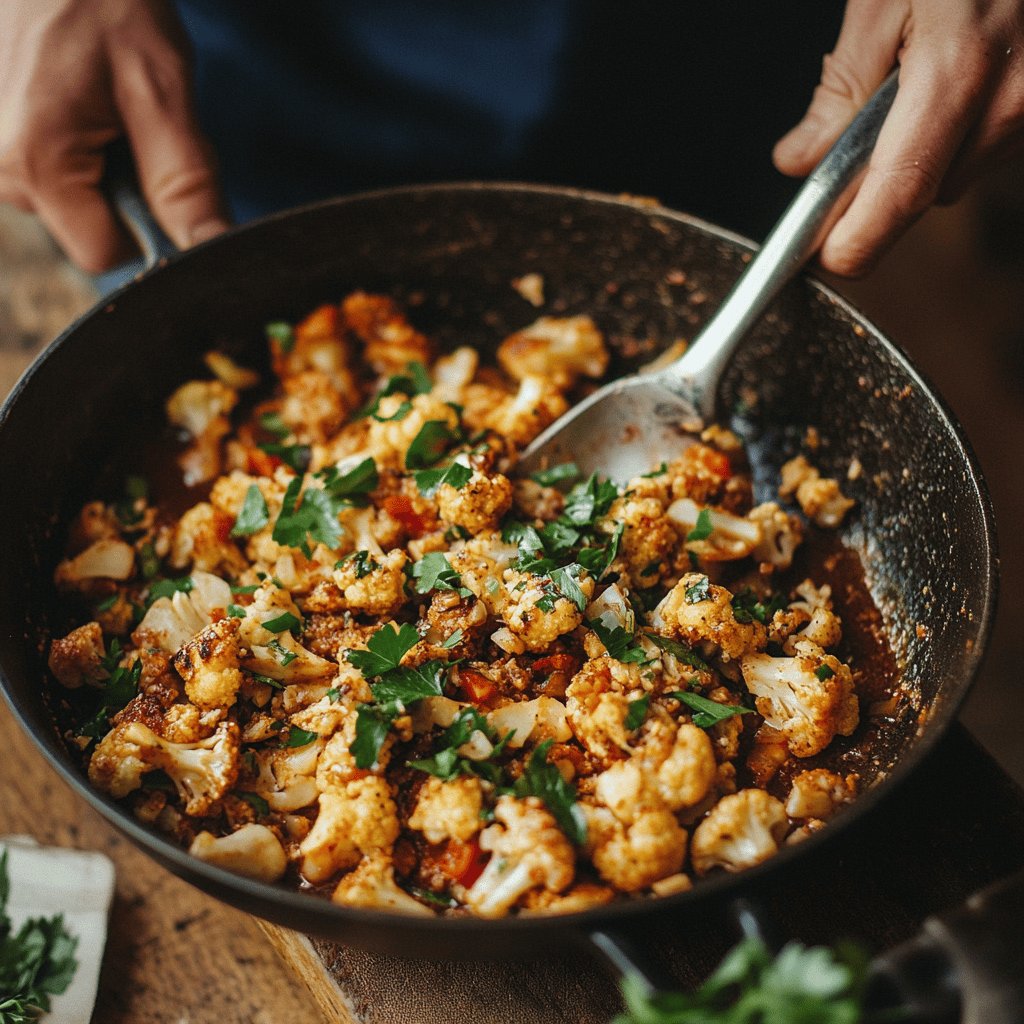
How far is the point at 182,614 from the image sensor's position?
174 cm

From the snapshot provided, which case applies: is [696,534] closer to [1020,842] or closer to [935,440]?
[935,440]

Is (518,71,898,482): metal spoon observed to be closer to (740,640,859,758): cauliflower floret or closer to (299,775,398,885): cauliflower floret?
(740,640,859,758): cauliflower floret

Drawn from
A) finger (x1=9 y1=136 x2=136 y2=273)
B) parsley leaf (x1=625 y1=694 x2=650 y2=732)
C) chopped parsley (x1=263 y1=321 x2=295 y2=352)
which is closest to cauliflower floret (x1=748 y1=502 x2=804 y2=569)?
parsley leaf (x1=625 y1=694 x2=650 y2=732)

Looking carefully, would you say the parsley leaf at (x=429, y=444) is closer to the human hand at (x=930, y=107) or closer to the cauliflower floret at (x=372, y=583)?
Result: the cauliflower floret at (x=372, y=583)

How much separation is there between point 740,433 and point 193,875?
1456 mm

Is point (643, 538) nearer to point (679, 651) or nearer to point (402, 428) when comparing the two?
point (679, 651)

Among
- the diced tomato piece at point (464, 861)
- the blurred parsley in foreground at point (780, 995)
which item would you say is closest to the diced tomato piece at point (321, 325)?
the diced tomato piece at point (464, 861)

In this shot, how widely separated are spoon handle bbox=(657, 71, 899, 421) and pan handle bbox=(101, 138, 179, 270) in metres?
1.15

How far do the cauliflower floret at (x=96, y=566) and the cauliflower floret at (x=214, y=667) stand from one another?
0.37 metres

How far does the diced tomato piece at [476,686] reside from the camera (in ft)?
5.21

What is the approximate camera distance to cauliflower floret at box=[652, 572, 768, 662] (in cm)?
161

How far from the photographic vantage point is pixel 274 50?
8.38 ft

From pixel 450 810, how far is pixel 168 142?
5.14ft

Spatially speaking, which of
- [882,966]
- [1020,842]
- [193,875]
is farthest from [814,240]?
[193,875]
